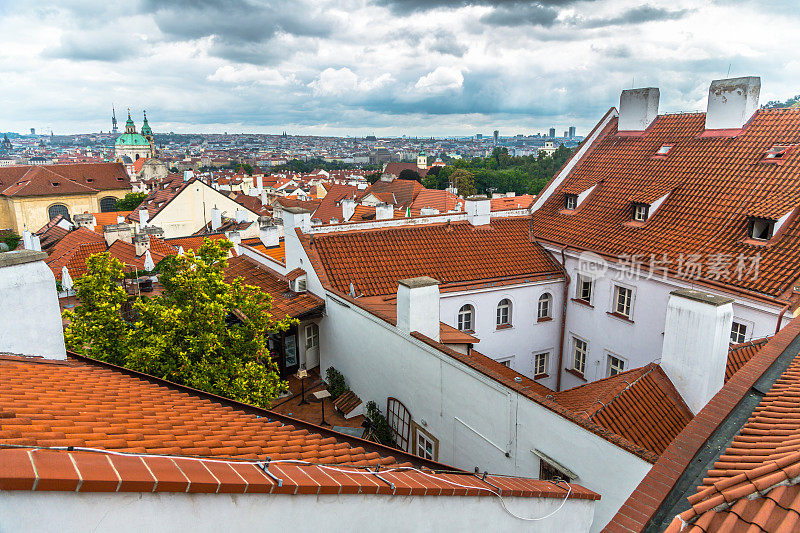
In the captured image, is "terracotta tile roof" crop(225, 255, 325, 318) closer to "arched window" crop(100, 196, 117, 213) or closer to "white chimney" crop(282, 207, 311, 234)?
"white chimney" crop(282, 207, 311, 234)

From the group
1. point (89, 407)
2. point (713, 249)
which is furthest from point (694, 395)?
point (89, 407)

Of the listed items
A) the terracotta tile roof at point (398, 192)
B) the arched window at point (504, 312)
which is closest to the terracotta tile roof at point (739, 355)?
the arched window at point (504, 312)

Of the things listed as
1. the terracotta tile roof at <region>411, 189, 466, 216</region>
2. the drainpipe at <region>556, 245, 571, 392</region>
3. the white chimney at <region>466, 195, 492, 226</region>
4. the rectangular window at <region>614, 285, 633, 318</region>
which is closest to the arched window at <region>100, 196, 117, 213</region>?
the terracotta tile roof at <region>411, 189, 466, 216</region>

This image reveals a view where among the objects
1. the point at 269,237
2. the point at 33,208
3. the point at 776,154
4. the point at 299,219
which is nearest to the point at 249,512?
the point at 299,219

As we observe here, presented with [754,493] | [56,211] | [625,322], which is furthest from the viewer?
[56,211]

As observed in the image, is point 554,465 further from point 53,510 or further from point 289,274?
point 289,274

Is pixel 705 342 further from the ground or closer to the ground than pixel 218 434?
closer to the ground

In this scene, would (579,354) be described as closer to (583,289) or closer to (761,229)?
(583,289)
